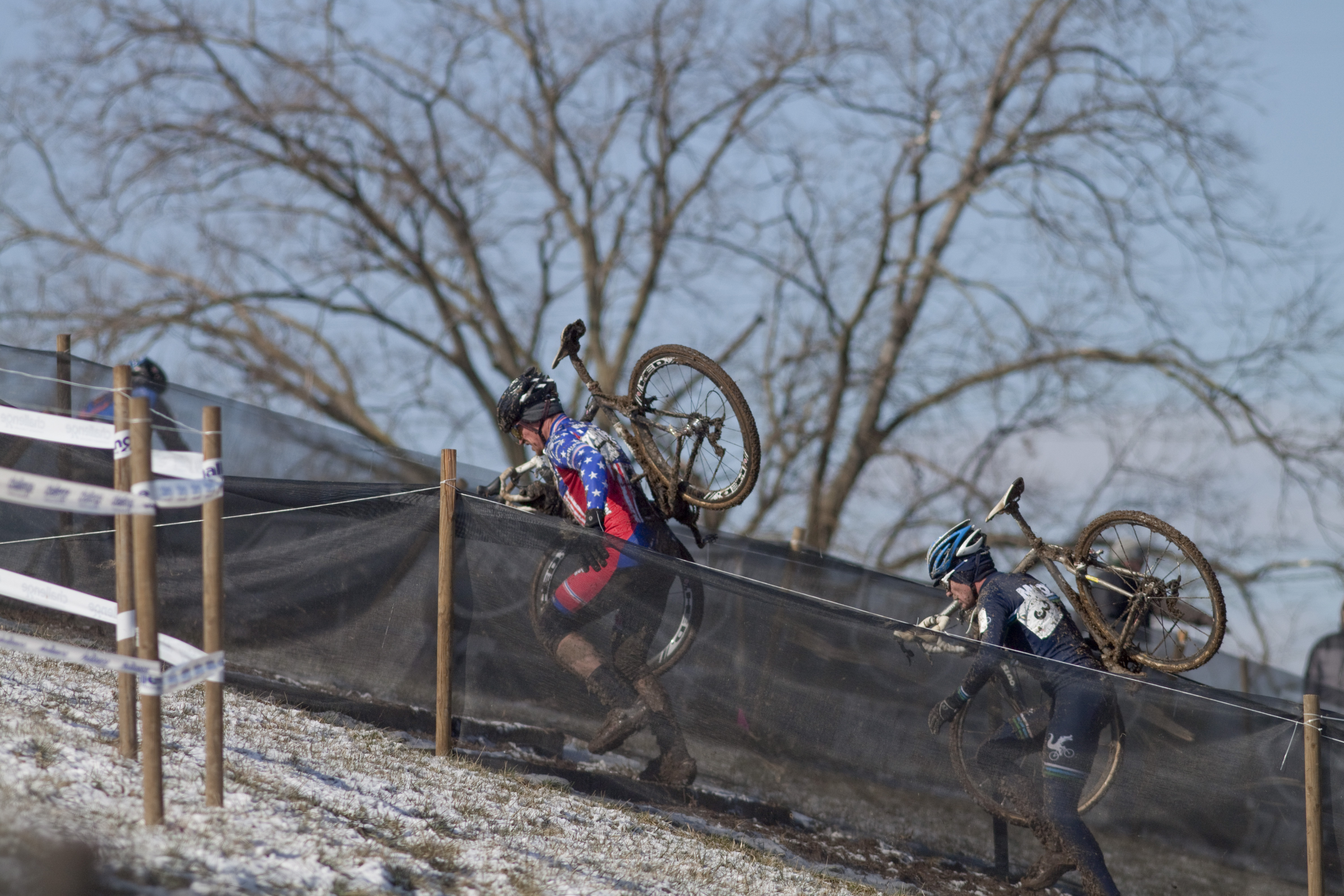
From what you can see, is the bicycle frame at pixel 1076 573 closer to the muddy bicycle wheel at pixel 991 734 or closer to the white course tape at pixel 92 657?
the muddy bicycle wheel at pixel 991 734

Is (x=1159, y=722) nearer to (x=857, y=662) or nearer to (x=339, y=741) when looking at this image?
(x=857, y=662)

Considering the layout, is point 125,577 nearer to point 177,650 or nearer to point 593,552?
point 177,650

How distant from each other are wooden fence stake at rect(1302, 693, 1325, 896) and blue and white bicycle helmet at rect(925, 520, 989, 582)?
1647 mm

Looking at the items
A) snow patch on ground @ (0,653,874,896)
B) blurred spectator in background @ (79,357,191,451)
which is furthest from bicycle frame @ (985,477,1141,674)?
blurred spectator in background @ (79,357,191,451)

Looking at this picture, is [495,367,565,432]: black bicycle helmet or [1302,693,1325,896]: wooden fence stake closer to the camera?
[1302,693,1325,896]: wooden fence stake

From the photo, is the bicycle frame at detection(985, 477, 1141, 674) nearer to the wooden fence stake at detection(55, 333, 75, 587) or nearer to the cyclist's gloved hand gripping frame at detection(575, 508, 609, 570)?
the cyclist's gloved hand gripping frame at detection(575, 508, 609, 570)

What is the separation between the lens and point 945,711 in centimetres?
586

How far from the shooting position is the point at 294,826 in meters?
4.34

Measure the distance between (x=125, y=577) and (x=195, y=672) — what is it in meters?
0.51

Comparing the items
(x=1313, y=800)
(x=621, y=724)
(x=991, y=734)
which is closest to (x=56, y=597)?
(x=621, y=724)

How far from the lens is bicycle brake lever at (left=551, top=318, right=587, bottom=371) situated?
7.04 meters

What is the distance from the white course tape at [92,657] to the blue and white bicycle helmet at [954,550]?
12.6 feet

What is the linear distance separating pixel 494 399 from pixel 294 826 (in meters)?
14.6

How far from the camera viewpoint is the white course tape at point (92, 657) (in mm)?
3904
